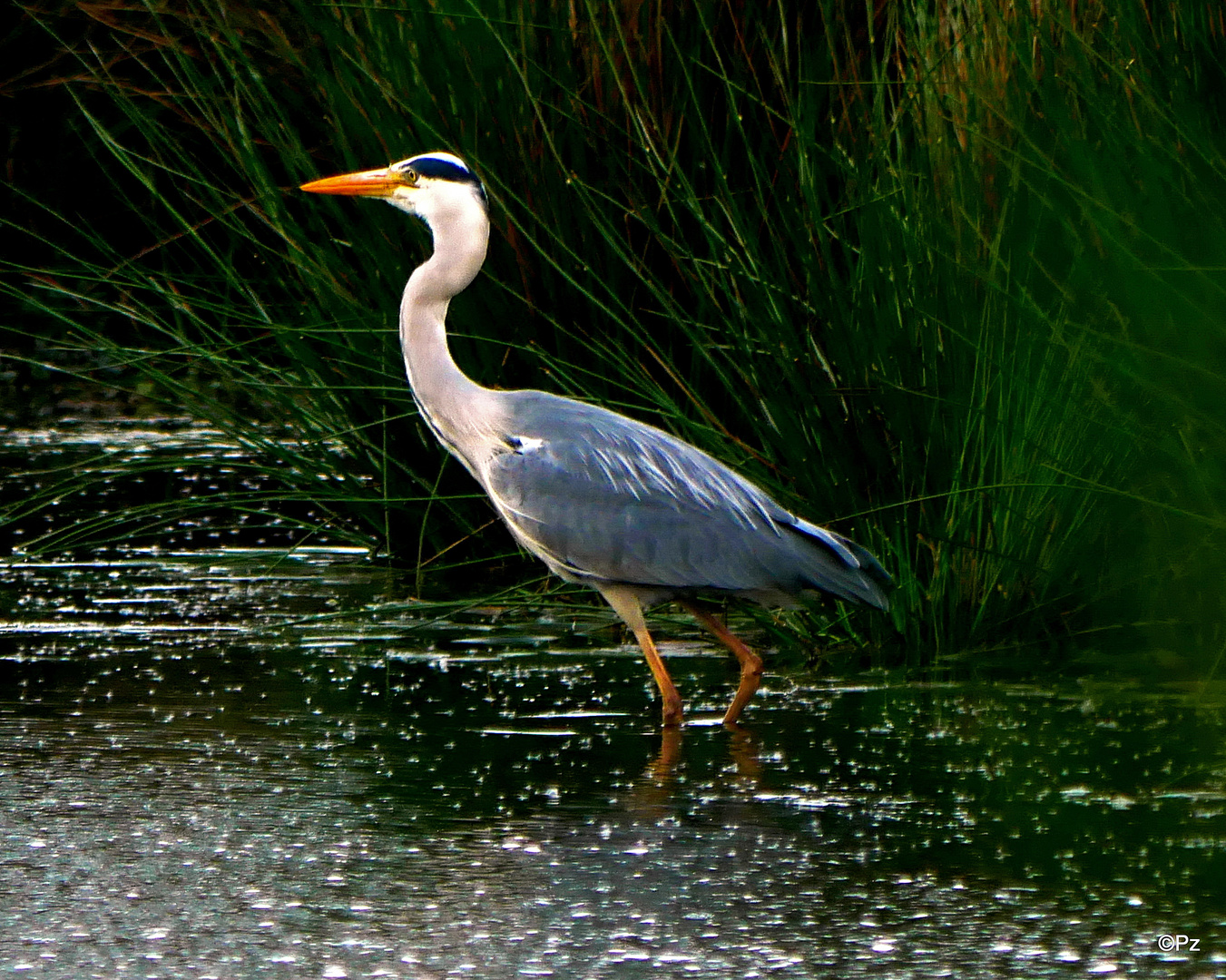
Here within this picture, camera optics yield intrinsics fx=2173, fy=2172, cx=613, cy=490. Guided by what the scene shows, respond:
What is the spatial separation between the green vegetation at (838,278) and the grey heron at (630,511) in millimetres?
262

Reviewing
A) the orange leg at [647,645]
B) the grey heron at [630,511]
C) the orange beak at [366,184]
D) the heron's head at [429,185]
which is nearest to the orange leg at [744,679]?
the grey heron at [630,511]

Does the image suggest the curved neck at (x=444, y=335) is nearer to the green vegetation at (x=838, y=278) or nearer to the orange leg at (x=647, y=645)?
the green vegetation at (x=838, y=278)

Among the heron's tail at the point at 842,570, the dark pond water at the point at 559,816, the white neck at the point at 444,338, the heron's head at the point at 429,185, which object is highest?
the heron's head at the point at 429,185

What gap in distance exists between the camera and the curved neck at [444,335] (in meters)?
5.88

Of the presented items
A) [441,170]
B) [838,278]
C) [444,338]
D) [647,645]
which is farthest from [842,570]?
[441,170]

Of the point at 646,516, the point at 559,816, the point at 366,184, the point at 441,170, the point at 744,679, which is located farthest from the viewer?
the point at 366,184

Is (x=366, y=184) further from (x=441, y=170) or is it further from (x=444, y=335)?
(x=444, y=335)

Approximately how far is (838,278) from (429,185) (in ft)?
3.85

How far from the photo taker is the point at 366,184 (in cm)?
616

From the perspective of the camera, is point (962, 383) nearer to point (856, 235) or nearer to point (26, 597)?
point (856, 235)

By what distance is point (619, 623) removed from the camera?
22.0ft

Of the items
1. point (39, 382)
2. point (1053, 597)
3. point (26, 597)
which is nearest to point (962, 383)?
point (1053, 597)

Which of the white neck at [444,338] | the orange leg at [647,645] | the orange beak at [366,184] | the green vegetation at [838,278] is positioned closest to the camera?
the green vegetation at [838,278]

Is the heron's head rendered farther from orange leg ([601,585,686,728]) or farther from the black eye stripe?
orange leg ([601,585,686,728])
